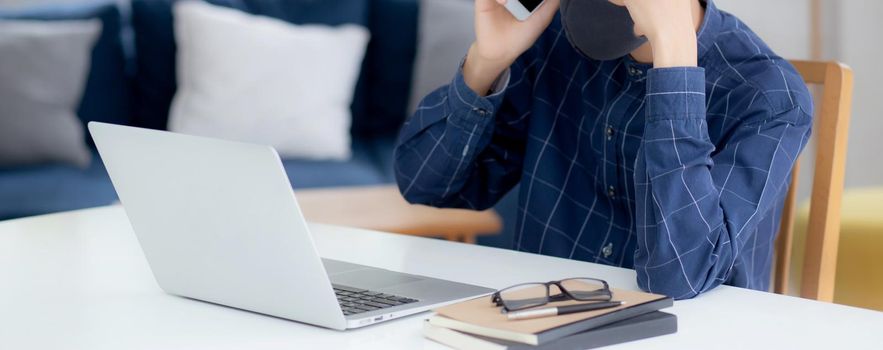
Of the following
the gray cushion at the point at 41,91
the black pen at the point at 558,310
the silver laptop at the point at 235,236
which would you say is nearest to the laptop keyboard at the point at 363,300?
the silver laptop at the point at 235,236

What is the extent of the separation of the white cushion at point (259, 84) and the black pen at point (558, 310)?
232 centimetres

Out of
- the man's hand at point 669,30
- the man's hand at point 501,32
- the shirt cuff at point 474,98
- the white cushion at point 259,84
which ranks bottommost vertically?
the white cushion at point 259,84

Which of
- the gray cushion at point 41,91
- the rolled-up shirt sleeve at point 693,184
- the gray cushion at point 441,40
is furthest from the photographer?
the gray cushion at point 441,40

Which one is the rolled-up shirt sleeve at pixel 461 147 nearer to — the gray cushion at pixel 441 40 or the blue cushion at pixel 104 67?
the gray cushion at pixel 441 40

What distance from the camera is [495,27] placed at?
1.33 metres

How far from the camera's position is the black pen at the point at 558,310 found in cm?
85

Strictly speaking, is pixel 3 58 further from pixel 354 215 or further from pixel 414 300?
Answer: pixel 414 300

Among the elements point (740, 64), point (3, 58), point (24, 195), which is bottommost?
point (24, 195)

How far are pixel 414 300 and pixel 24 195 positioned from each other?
7.00ft

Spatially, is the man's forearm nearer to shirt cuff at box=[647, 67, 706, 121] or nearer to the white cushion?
shirt cuff at box=[647, 67, 706, 121]

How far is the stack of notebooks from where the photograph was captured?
819 millimetres

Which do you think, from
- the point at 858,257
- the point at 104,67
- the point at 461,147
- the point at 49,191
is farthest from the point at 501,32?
the point at 104,67

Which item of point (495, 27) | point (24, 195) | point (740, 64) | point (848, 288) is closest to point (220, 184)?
point (495, 27)

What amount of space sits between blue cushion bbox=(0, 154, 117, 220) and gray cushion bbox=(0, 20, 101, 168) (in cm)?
8
